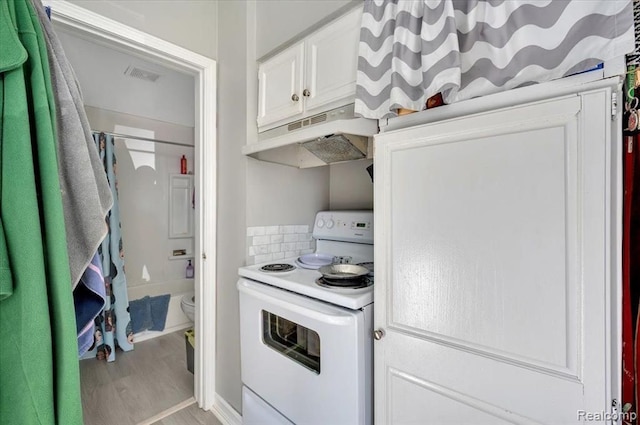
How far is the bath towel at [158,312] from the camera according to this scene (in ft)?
9.40

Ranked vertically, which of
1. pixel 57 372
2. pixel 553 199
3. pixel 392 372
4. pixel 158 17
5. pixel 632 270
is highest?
pixel 158 17

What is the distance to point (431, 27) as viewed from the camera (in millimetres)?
879

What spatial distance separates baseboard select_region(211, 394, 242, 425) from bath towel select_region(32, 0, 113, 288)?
1.32 meters

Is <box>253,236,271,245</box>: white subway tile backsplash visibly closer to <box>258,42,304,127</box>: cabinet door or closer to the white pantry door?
<box>258,42,304,127</box>: cabinet door

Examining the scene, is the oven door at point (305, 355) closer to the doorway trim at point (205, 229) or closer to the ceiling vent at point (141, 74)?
the doorway trim at point (205, 229)

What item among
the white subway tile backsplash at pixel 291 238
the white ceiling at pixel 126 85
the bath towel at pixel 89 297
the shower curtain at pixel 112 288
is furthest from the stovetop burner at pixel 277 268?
the shower curtain at pixel 112 288

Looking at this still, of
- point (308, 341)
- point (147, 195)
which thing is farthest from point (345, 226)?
point (147, 195)

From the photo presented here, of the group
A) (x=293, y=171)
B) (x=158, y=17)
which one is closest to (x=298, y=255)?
(x=293, y=171)

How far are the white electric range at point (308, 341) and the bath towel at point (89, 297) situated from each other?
62 cm

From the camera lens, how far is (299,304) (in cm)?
118

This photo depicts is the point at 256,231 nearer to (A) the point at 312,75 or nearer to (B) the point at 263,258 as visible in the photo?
(B) the point at 263,258

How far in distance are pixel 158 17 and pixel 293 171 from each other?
1128 millimetres

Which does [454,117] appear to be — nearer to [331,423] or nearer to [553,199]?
[553,199]

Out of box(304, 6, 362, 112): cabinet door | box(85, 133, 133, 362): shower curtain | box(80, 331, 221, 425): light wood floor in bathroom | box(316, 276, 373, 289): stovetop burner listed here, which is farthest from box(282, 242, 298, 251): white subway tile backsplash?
box(85, 133, 133, 362): shower curtain
